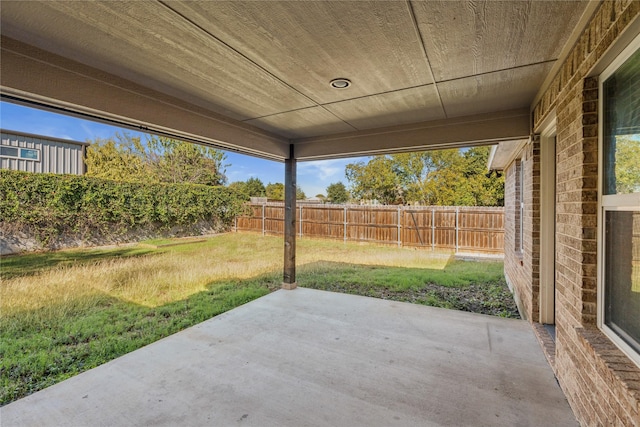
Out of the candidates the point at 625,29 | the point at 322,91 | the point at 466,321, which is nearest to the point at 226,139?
the point at 322,91

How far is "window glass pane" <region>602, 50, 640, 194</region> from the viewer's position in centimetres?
140

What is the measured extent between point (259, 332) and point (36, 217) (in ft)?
18.1

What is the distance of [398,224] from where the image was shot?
33.1 ft

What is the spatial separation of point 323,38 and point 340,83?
75 centimetres

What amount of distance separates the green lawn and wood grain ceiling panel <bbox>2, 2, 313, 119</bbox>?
9.17 ft

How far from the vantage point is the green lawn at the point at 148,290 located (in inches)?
126

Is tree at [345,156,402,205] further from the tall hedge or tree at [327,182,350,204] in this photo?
the tall hedge

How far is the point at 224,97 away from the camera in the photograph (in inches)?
118

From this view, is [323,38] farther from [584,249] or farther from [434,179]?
[434,179]

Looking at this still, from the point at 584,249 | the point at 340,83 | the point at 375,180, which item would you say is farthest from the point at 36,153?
the point at 375,180

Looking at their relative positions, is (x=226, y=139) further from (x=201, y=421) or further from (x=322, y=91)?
(x=201, y=421)

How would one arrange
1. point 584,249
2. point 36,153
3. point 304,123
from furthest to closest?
1. point 36,153
2. point 304,123
3. point 584,249

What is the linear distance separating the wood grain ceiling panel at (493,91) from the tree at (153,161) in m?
7.45

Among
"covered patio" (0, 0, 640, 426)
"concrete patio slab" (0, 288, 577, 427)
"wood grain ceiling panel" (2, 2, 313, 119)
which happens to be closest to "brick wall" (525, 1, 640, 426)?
"covered patio" (0, 0, 640, 426)
